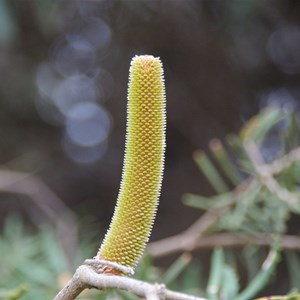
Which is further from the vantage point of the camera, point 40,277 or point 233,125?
point 233,125

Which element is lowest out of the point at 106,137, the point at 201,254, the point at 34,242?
the point at 34,242

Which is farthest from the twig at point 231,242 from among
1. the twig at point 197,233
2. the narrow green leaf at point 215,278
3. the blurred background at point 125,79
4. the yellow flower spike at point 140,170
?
the blurred background at point 125,79

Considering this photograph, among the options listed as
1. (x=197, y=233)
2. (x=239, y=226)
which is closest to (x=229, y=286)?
(x=239, y=226)

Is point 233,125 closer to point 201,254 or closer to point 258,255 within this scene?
point 201,254

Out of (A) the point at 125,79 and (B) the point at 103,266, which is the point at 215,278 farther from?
(A) the point at 125,79

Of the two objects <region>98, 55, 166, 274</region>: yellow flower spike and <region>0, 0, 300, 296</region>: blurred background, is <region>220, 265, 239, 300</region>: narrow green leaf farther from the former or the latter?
<region>0, 0, 300, 296</region>: blurred background

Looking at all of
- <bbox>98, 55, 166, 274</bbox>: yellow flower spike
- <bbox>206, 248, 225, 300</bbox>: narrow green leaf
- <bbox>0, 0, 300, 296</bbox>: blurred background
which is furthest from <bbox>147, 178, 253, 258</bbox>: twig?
<bbox>0, 0, 300, 296</bbox>: blurred background

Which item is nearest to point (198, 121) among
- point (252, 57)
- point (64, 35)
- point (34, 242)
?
point (252, 57)
